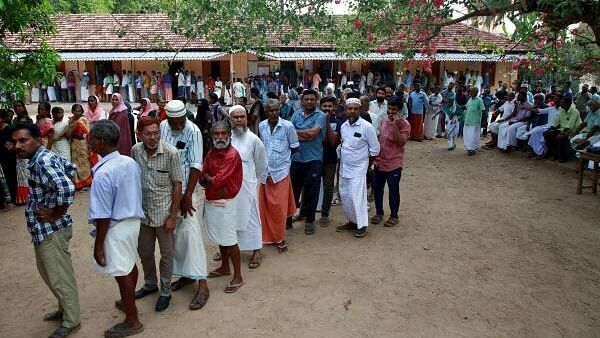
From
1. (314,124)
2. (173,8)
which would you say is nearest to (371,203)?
(314,124)

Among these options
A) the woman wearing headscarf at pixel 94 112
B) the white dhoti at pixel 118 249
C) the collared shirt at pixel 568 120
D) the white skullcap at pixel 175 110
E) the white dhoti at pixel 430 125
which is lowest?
the white dhoti at pixel 430 125

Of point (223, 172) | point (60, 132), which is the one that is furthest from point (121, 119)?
point (223, 172)

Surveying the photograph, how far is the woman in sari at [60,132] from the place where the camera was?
282 inches

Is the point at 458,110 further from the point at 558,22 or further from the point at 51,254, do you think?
the point at 51,254

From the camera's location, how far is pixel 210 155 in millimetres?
4141

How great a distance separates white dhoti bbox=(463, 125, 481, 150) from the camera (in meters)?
10.7

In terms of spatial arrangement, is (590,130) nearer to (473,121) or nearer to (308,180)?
(473,121)

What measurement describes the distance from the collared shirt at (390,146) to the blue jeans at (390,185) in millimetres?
83

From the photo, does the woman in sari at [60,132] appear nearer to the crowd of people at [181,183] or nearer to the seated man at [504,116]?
the crowd of people at [181,183]

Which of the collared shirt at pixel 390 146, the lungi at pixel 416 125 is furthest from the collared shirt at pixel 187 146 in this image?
the lungi at pixel 416 125

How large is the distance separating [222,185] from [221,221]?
0.32 meters

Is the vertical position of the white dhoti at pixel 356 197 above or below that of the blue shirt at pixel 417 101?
below

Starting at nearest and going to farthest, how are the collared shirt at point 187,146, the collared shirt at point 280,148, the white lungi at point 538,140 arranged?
1. the collared shirt at point 187,146
2. the collared shirt at point 280,148
3. the white lungi at point 538,140

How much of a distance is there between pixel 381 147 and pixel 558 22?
249 cm
